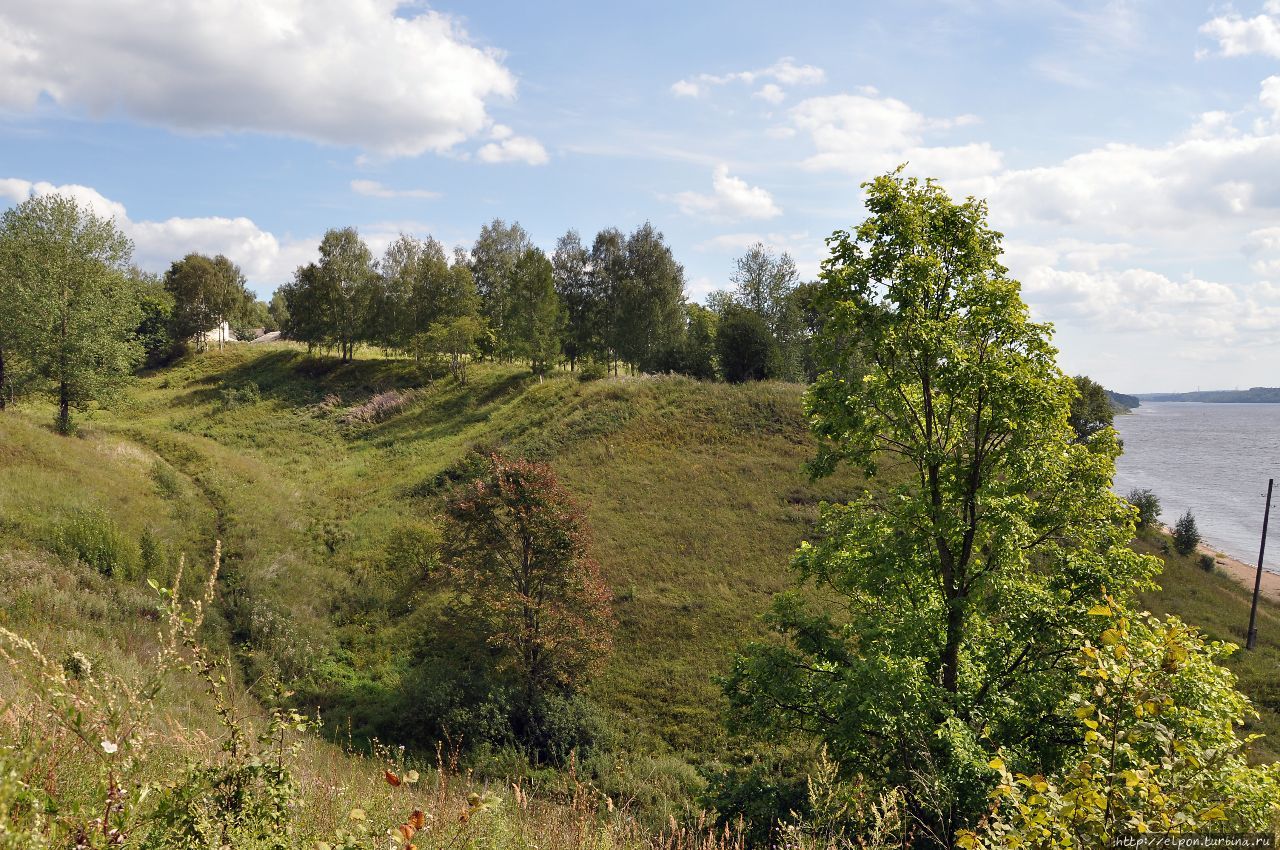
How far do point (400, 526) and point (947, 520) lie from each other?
2247cm

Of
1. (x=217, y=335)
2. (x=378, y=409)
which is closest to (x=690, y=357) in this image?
(x=378, y=409)

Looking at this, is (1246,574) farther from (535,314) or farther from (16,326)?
(16,326)

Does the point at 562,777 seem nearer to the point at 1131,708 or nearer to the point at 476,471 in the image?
the point at 1131,708

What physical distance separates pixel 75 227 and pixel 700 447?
3163cm

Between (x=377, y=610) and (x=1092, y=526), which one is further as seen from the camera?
(x=377, y=610)

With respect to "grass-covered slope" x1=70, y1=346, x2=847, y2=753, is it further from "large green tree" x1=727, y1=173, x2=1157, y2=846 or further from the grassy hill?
"large green tree" x1=727, y1=173, x2=1157, y2=846

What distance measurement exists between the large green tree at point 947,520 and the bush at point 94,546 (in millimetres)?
17783

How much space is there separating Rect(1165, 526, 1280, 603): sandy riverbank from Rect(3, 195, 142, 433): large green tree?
198 feet

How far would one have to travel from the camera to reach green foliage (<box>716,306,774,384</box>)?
46500 mm

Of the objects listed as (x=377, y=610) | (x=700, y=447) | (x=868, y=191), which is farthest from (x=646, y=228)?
(x=868, y=191)

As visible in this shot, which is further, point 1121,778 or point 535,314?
point 535,314

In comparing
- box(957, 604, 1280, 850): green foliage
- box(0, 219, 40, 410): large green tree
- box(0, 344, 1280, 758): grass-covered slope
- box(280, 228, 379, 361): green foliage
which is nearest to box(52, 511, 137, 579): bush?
box(0, 344, 1280, 758): grass-covered slope

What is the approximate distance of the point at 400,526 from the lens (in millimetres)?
27234

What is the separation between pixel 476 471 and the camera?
30.2 metres
